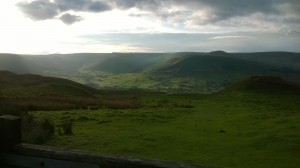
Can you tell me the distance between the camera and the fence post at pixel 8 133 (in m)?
5.18

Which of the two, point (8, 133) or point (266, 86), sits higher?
point (8, 133)

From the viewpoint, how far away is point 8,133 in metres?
5.18

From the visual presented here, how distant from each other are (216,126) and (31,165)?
77.2ft

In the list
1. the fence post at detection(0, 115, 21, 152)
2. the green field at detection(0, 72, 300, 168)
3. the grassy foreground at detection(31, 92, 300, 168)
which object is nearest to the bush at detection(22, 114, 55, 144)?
the green field at detection(0, 72, 300, 168)

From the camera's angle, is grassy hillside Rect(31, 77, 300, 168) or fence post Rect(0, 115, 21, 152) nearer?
fence post Rect(0, 115, 21, 152)

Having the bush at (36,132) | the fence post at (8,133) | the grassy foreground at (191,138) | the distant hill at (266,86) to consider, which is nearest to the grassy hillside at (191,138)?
the grassy foreground at (191,138)

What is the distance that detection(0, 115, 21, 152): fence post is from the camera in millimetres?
5176

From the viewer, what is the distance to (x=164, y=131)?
23719mm

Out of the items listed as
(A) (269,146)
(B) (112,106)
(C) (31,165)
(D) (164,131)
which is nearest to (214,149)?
(A) (269,146)

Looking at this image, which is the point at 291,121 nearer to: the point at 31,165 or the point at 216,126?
the point at 216,126

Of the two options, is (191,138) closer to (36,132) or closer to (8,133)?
(36,132)

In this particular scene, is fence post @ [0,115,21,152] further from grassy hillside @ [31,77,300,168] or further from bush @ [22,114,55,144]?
bush @ [22,114,55,144]

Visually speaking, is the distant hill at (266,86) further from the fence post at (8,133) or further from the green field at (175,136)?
the fence post at (8,133)

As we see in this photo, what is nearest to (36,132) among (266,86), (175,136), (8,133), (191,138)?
(175,136)
